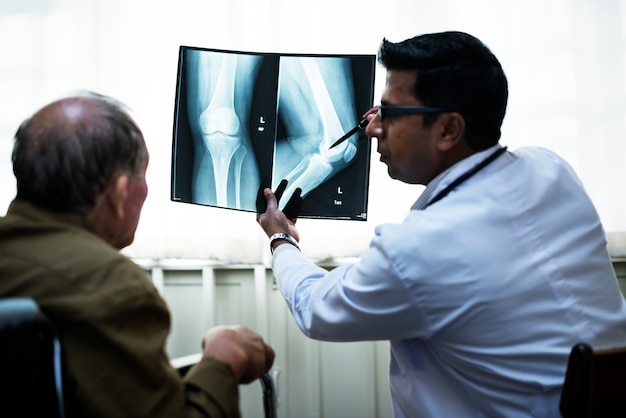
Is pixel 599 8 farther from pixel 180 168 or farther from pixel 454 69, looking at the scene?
pixel 180 168

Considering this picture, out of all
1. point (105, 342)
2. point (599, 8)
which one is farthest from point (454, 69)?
point (599, 8)

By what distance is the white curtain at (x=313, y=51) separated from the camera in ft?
7.21

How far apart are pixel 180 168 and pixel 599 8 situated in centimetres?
138

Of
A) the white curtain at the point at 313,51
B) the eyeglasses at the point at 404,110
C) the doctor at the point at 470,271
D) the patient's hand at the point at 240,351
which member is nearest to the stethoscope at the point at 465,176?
the doctor at the point at 470,271

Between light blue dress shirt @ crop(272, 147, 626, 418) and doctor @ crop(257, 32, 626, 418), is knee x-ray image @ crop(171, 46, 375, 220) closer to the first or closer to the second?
doctor @ crop(257, 32, 626, 418)

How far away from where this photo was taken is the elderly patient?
0.88 m

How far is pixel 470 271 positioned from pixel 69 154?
0.68m

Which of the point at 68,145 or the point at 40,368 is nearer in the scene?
the point at 40,368

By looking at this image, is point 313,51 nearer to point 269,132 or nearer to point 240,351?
point 269,132

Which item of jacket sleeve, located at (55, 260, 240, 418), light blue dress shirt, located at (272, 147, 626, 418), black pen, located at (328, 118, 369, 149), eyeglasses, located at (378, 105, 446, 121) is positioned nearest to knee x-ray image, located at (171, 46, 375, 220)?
black pen, located at (328, 118, 369, 149)

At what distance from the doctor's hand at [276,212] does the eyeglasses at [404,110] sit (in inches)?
13.4

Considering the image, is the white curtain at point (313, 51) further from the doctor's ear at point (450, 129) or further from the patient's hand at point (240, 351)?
the patient's hand at point (240, 351)

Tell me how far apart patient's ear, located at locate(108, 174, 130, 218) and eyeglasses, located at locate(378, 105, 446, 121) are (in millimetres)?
633

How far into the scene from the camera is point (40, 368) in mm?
820
